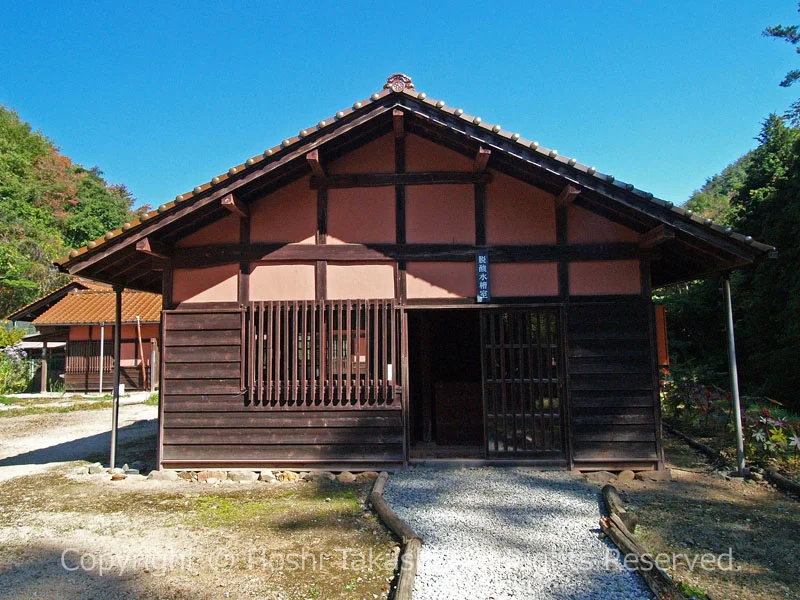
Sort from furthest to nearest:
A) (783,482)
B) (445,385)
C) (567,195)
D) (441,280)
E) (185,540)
Answer: (445,385) → (441,280) → (567,195) → (783,482) → (185,540)

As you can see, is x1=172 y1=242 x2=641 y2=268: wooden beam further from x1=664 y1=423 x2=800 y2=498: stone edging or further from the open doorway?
x1=664 y1=423 x2=800 y2=498: stone edging

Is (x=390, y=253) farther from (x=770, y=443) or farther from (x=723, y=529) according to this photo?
(x=770, y=443)

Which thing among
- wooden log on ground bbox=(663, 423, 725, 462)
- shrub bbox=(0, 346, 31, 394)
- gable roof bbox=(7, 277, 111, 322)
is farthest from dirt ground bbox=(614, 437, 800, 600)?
shrub bbox=(0, 346, 31, 394)

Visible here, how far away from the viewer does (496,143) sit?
223 inches

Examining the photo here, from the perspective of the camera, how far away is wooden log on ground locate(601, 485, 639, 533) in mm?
4211

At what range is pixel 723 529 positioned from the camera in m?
4.30

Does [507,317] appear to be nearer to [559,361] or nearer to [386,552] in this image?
[559,361]

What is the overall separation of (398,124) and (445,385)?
4049mm

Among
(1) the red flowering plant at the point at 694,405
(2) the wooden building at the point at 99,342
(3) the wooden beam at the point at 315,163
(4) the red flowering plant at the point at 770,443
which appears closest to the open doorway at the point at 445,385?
(3) the wooden beam at the point at 315,163

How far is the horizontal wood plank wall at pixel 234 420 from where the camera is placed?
6.08 meters

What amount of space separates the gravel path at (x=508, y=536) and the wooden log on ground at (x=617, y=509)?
13 centimetres

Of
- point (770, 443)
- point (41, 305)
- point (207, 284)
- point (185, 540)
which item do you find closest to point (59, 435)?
point (207, 284)

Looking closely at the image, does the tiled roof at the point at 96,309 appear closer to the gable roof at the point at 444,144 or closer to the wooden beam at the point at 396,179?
the gable roof at the point at 444,144

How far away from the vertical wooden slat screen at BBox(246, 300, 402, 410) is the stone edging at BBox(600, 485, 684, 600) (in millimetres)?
2570
